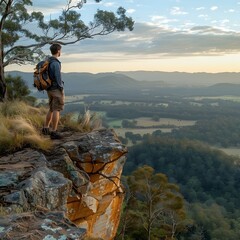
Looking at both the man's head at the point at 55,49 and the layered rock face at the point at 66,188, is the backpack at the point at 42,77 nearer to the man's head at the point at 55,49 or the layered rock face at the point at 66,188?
the man's head at the point at 55,49

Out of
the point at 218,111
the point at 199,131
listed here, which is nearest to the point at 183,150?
the point at 199,131

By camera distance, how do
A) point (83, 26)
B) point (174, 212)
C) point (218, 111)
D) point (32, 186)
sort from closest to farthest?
point (32, 186) < point (83, 26) < point (174, 212) < point (218, 111)

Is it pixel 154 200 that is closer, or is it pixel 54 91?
pixel 54 91

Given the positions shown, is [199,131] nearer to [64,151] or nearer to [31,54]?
[31,54]

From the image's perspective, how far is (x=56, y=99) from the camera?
778 centimetres

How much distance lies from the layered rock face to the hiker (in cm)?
46

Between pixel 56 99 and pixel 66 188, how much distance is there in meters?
2.74

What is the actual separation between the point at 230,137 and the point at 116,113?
145 feet

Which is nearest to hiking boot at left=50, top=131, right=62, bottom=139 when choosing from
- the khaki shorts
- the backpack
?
the khaki shorts

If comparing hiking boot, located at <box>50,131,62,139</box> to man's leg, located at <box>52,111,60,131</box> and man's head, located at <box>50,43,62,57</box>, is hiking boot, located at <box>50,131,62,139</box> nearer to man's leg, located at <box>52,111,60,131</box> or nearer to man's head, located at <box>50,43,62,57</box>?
man's leg, located at <box>52,111,60,131</box>

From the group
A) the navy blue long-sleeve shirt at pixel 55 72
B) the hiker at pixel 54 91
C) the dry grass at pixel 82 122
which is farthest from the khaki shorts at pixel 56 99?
the dry grass at pixel 82 122

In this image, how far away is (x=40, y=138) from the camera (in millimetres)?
7207

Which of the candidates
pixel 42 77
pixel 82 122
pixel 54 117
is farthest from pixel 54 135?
pixel 82 122

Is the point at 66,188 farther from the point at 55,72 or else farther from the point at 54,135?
the point at 55,72
